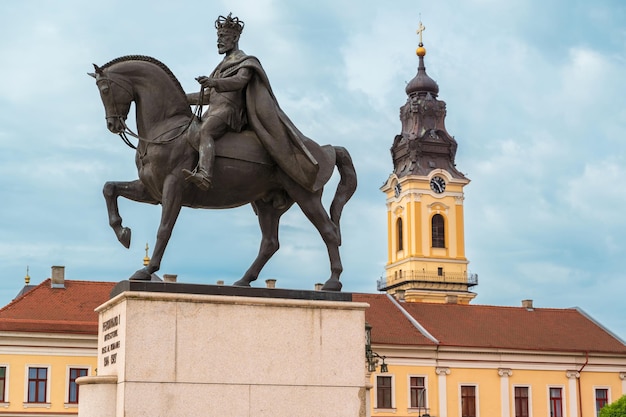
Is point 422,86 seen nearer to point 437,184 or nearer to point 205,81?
point 437,184

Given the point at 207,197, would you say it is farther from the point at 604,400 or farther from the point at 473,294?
the point at 473,294

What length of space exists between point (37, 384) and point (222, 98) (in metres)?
33.8

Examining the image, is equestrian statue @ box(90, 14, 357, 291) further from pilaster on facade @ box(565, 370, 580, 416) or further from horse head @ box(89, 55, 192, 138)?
pilaster on facade @ box(565, 370, 580, 416)

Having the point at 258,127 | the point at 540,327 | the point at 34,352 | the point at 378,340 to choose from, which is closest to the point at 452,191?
the point at 540,327

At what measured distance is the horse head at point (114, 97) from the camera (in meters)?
10.9

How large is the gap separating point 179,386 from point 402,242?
80628mm

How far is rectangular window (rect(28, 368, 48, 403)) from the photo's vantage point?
42281 mm

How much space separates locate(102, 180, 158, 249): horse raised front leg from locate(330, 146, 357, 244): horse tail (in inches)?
77.9

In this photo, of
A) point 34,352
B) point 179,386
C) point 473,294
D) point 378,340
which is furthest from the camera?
point 473,294

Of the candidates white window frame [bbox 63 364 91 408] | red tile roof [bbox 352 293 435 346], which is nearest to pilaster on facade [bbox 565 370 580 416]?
red tile roof [bbox 352 293 435 346]

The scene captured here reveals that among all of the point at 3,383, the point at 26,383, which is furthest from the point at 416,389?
the point at 3,383

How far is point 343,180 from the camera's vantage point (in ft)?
39.1

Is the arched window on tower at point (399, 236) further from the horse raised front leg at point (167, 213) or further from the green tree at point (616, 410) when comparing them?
the horse raised front leg at point (167, 213)

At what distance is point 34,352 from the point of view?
4209 centimetres
